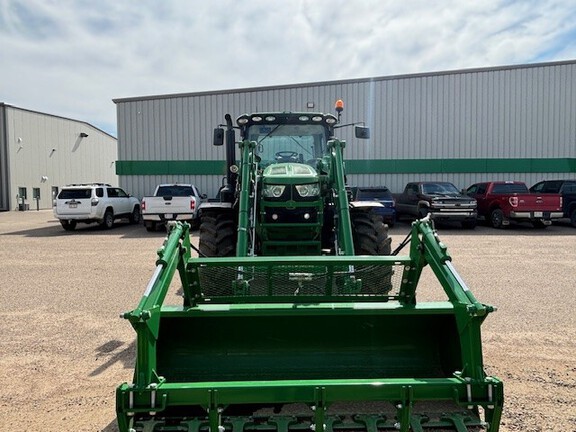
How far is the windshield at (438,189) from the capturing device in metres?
16.7

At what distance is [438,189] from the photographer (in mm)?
16859

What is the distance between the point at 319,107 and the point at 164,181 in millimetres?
8292

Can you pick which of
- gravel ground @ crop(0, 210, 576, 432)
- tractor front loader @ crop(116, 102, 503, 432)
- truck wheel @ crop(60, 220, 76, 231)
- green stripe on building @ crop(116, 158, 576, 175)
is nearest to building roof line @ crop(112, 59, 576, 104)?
green stripe on building @ crop(116, 158, 576, 175)

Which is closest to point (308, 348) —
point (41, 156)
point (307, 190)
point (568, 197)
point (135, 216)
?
point (307, 190)

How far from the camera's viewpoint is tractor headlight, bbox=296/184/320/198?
18.5 feet

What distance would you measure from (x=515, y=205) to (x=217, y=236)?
43.2ft

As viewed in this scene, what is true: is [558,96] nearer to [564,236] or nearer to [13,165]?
[564,236]

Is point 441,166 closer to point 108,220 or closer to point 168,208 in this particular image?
point 168,208

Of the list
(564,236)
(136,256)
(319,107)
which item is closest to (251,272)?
(136,256)

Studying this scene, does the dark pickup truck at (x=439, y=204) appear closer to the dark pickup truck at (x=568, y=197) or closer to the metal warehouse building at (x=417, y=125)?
the metal warehouse building at (x=417, y=125)

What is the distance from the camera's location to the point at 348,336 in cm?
357

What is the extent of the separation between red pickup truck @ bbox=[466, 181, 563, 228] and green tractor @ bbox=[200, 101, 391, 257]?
37.7 feet

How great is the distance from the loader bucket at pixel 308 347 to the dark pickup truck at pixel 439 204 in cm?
1202

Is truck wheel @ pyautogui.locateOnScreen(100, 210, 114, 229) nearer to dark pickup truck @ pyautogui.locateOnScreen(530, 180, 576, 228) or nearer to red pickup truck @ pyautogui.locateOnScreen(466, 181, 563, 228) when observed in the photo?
red pickup truck @ pyautogui.locateOnScreen(466, 181, 563, 228)
